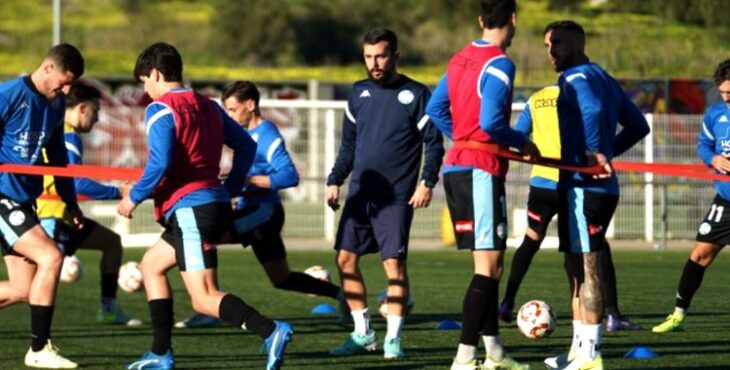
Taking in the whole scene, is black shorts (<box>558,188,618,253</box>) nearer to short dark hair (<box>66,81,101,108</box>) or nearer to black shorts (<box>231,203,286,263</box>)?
black shorts (<box>231,203,286,263</box>)

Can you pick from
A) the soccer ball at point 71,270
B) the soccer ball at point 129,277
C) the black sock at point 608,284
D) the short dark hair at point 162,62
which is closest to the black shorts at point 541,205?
the black sock at point 608,284

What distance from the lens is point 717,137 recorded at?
1184 cm

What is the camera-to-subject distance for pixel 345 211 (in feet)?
35.1

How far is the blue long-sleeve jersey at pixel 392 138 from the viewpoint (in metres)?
10.4

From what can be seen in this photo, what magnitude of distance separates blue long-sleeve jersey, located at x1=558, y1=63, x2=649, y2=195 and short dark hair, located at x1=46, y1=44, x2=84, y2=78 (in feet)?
10.4

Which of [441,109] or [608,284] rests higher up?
[441,109]

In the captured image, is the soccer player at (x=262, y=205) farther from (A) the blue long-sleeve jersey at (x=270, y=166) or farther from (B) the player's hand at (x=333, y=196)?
(B) the player's hand at (x=333, y=196)

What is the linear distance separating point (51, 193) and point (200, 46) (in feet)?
148

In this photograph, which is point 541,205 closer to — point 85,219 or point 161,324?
point 161,324

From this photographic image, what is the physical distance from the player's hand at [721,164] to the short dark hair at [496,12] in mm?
3554

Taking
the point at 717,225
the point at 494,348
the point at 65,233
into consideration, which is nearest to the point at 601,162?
the point at 494,348

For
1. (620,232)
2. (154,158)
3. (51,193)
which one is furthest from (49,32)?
(154,158)

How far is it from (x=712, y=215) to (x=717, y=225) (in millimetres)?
110

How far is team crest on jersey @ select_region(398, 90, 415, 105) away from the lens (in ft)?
33.9
